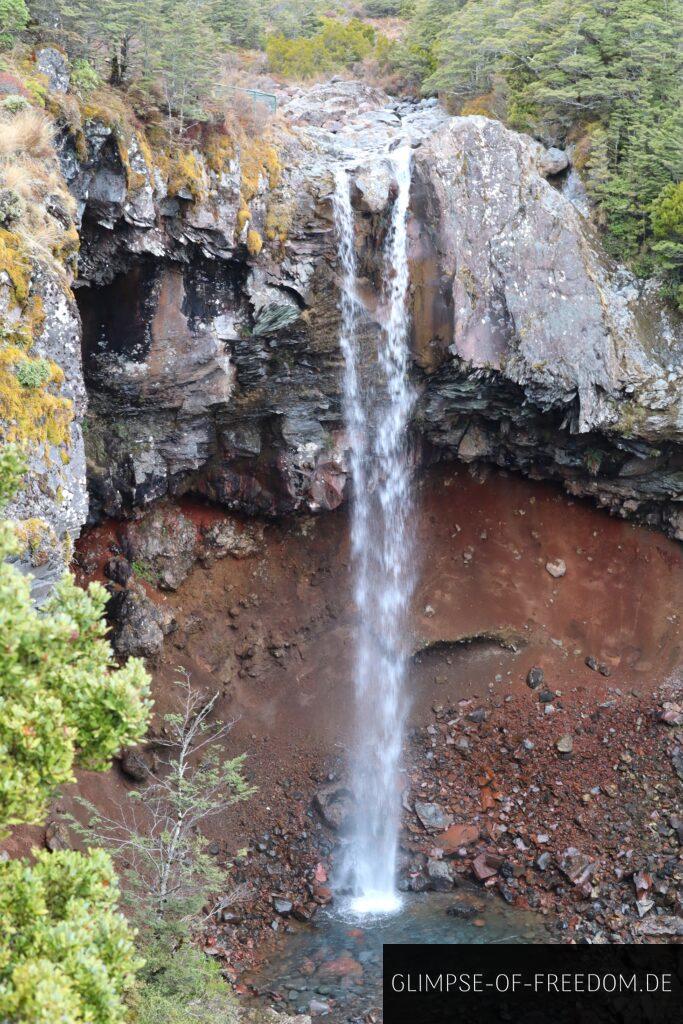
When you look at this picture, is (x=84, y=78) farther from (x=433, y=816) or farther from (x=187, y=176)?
(x=433, y=816)

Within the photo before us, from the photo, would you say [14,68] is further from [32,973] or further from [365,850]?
[365,850]

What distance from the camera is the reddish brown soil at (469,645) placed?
1778cm

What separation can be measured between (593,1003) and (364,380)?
12144mm

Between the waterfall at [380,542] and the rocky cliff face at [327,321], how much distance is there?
0.29 m

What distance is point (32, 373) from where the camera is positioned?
10547 millimetres

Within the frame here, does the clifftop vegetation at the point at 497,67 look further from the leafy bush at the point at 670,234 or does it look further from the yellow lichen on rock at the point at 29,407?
the yellow lichen on rock at the point at 29,407

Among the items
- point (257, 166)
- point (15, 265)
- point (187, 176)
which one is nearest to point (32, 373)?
point (15, 265)

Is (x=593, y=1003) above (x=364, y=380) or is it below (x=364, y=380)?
below

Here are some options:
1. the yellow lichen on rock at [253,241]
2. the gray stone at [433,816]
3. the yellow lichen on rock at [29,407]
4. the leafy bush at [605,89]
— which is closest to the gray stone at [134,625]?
the gray stone at [433,816]

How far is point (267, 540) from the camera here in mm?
19906

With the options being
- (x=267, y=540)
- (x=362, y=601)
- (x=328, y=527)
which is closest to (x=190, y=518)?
(x=267, y=540)

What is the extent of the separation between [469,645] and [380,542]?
10.8ft

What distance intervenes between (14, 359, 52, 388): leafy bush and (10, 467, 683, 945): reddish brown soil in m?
7.67

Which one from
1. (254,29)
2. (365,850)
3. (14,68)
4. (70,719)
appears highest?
(254,29)
